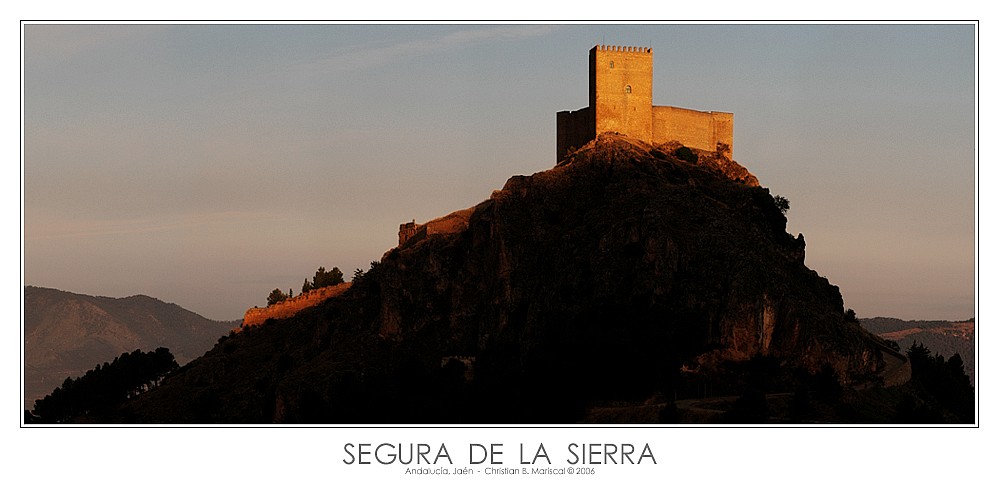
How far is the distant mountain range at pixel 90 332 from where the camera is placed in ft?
470

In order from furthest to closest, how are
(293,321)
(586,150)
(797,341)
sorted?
(293,321) < (586,150) < (797,341)

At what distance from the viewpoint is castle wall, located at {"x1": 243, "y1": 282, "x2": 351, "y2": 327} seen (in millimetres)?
112250

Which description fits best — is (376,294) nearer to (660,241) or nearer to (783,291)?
(660,241)

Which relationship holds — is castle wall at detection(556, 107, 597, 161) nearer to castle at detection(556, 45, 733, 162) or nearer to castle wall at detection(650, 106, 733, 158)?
castle at detection(556, 45, 733, 162)

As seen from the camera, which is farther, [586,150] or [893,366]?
[586,150]

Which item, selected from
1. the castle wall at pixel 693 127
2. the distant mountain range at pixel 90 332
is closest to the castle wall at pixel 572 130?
the castle wall at pixel 693 127

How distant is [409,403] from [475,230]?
1427cm

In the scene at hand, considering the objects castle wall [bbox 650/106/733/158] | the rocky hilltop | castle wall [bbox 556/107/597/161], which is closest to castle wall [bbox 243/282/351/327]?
the rocky hilltop

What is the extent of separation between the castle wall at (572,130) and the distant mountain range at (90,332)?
43.4 metres

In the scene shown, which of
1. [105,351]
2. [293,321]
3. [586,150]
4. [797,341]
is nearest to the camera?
[797,341]

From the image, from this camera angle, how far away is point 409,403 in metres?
89.8

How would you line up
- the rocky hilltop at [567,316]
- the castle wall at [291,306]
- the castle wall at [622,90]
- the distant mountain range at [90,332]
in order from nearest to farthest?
the rocky hilltop at [567,316], the castle wall at [622,90], the castle wall at [291,306], the distant mountain range at [90,332]

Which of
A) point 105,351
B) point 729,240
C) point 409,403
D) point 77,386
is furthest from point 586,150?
point 105,351

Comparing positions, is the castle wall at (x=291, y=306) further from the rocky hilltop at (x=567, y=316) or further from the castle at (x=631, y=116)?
the castle at (x=631, y=116)
